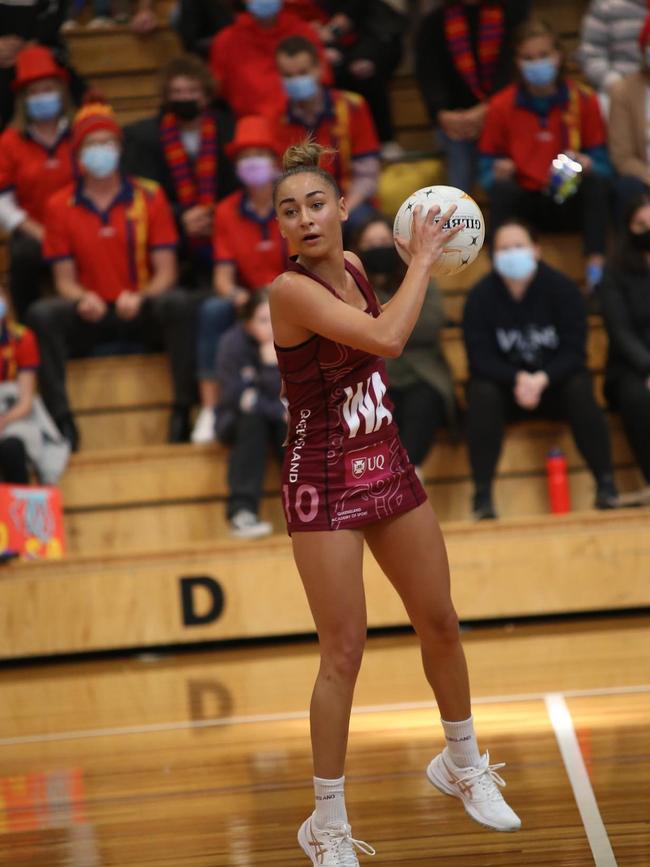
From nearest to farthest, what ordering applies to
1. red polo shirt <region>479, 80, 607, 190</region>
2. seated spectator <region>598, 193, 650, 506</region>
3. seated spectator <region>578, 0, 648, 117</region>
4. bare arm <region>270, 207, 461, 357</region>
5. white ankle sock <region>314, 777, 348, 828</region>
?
bare arm <region>270, 207, 461, 357</region>
white ankle sock <region>314, 777, 348, 828</region>
seated spectator <region>598, 193, 650, 506</region>
red polo shirt <region>479, 80, 607, 190</region>
seated spectator <region>578, 0, 648, 117</region>

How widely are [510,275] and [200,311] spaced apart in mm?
1547

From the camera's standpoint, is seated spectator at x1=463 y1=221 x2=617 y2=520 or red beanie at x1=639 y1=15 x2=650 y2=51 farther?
red beanie at x1=639 y1=15 x2=650 y2=51

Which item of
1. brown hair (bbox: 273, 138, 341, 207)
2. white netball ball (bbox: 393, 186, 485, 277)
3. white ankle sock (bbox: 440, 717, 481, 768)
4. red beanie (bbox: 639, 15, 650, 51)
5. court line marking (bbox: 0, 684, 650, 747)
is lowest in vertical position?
court line marking (bbox: 0, 684, 650, 747)

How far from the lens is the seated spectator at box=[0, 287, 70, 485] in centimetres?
635

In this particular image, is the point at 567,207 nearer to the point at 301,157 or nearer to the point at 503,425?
the point at 503,425

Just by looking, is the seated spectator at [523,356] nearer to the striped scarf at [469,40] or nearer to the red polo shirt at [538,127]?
the red polo shirt at [538,127]

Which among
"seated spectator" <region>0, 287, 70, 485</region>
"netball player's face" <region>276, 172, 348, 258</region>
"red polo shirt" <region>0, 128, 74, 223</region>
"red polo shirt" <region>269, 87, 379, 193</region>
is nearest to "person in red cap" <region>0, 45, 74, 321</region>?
"red polo shirt" <region>0, 128, 74, 223</region>

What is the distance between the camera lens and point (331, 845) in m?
2.99

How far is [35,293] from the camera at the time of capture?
7.42 meters

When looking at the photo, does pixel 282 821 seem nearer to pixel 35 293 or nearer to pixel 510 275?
pixel 510 275

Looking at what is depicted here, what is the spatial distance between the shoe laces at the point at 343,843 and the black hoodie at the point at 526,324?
3.42 metres

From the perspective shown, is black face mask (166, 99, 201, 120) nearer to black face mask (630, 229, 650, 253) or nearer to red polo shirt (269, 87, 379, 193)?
red polo shirt (269, 87, 379, 193)

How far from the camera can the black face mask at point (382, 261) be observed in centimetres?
631

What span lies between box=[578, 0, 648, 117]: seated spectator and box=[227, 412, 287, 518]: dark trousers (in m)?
2.75
